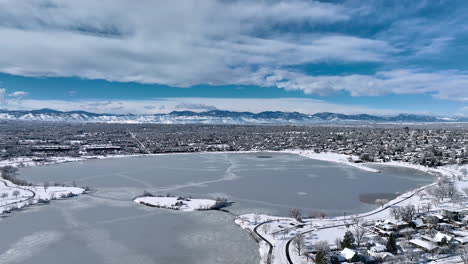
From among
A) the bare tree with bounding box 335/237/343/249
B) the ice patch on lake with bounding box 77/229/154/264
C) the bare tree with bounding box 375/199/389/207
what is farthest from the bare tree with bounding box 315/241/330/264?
the bare tree with bounding box 375/199/389/207

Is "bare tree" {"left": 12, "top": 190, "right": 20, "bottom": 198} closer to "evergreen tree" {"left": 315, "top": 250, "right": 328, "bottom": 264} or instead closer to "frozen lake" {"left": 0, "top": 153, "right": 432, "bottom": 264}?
"frozen lake" {"left": 0, "top": 153, "right": 432, "bottom": 264}

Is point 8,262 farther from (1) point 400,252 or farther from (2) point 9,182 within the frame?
(2) point 9,182

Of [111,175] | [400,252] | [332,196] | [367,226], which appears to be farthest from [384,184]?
[111,175]

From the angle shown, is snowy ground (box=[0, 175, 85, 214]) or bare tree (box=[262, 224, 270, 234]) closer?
bare tree (box=[262, 224, 270, 234])

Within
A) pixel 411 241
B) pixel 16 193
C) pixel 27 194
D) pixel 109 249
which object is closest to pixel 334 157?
pixel 411 241

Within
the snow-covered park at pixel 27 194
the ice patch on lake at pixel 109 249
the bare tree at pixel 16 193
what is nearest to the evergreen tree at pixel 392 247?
the ice patch on lake at pixel 109 249

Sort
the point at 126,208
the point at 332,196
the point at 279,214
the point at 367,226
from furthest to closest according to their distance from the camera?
the point at 332,196 → the point at 126,208 → the point at 279,214 → the point at 367,226
